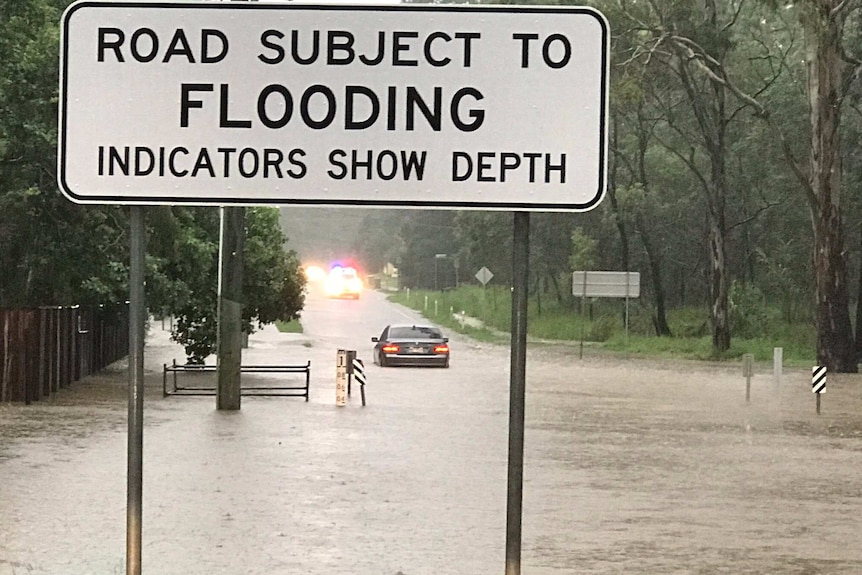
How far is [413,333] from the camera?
4291 centimetres

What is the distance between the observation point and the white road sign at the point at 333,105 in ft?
17.0

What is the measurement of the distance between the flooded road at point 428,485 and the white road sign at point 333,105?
216 inches

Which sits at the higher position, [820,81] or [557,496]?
[820,81]

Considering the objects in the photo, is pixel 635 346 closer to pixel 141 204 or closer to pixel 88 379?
pixel 88 379

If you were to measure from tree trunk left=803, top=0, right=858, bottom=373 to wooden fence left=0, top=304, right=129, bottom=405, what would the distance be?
19717 millimetres

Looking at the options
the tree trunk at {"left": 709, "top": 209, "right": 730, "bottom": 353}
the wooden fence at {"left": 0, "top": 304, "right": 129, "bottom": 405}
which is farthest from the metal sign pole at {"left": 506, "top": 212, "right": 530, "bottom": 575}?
the tree trunk at {"left": 709, "top": 209, "right": 730, "bottom": 353}

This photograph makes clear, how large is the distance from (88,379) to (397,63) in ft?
94.6

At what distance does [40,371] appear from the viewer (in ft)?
86.7

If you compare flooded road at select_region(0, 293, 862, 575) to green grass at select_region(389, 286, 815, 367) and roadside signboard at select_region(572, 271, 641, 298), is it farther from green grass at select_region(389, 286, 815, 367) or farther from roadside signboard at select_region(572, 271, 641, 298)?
green grass at select_region(389, 286, 815, 367)

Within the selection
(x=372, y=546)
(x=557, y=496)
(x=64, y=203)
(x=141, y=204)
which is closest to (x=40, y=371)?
(x=64, y=203)

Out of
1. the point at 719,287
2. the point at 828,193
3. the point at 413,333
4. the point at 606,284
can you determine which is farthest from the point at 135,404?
the point at 606,284

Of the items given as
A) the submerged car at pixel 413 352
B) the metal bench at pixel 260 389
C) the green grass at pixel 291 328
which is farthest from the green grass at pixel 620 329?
the metal bench at pixel 260 389

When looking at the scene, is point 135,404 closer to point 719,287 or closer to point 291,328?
point 719,287

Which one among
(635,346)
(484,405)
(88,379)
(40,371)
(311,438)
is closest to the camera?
(311,438)
